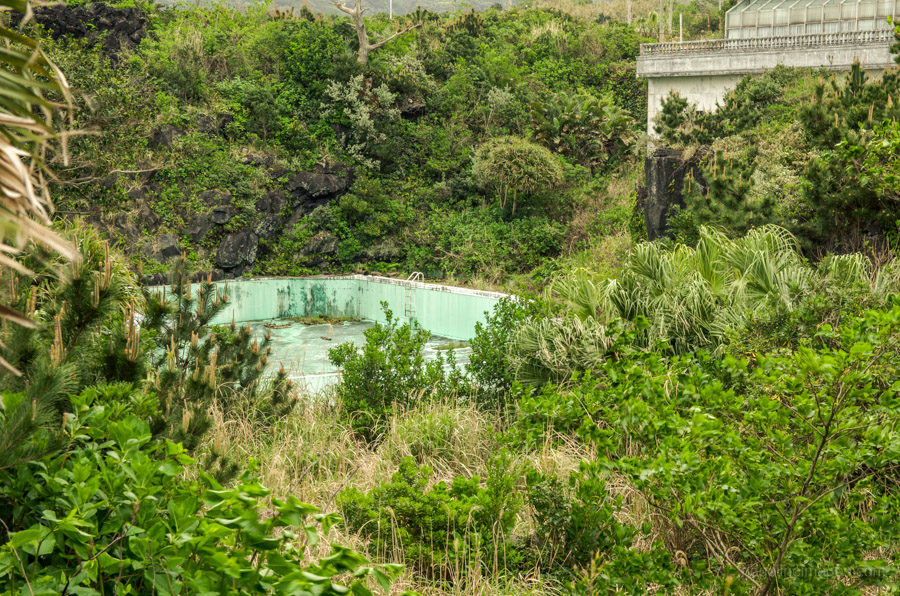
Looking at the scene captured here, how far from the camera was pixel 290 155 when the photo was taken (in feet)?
54.0

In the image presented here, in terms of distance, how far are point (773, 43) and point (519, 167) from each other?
5711 millimetres

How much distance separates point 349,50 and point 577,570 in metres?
16.3

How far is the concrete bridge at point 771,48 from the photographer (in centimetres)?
1427

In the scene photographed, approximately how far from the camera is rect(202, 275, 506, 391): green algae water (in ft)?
39.4

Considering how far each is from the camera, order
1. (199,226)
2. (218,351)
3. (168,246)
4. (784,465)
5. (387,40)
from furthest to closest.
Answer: (387,40) → (199,226) → (168,246) → (218,351) → (784,465)

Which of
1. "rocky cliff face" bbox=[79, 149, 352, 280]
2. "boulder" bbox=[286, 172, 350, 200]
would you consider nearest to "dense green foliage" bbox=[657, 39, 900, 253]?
"boulder" bbox=[286, 172, 350, 200]

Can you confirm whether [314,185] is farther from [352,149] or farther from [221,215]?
[221,215]

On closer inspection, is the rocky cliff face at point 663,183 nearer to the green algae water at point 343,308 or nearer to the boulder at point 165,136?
the green algae water at point 343,308

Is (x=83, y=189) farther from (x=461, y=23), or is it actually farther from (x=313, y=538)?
(x=461, y=23)

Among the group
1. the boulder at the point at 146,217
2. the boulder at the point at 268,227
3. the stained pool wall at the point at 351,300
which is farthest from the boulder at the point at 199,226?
the stained pool wall at the point at 351,300

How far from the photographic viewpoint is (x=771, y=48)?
579 inches

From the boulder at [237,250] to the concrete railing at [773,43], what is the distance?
9.38m

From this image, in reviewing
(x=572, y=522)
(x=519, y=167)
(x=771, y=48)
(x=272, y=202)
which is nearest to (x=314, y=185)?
(x=272, y=202)

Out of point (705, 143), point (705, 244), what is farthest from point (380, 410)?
point (705, 143)
